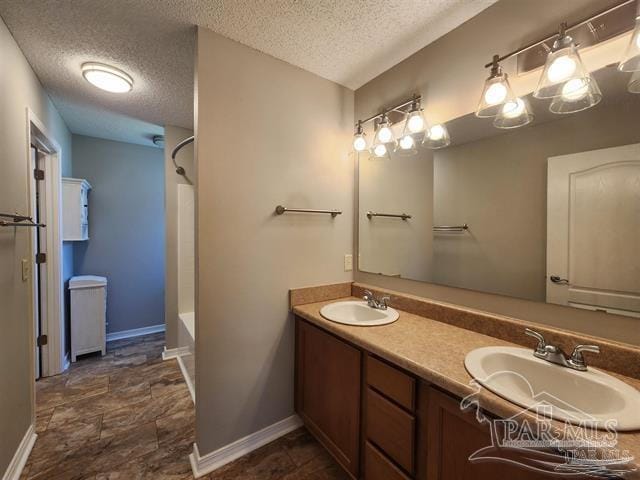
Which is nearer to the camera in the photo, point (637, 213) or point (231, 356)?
point (637, 213)

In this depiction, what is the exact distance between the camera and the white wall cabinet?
2.72 meters

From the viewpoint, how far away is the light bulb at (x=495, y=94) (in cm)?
120

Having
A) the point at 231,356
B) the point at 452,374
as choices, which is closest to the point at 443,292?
the point at 452,374

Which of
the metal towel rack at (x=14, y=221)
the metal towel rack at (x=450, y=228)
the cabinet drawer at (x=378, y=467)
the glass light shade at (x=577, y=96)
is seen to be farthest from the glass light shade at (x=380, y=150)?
the metal towel rack at (x=14, y=221)

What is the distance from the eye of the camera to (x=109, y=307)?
3.35 metres

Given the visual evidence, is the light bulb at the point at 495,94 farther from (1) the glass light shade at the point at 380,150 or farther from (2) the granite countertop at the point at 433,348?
(2) the granite countertop at the point at 433,348

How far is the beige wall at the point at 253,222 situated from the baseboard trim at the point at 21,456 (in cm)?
96

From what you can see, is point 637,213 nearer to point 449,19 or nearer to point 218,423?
point 449,19

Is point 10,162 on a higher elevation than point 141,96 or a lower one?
lower

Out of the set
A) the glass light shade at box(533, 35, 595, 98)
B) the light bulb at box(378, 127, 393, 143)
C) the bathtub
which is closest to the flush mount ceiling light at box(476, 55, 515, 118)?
the glass light shade at box(533, 35, 595, 98)

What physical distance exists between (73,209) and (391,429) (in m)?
3.51

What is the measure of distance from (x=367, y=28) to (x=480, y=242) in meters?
1.34

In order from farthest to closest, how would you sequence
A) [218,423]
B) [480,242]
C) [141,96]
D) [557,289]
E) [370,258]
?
[141,96], [370,258], [218,423], [480,242], [557,289]

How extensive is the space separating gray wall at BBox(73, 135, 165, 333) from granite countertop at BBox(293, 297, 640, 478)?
2963 millimetres
